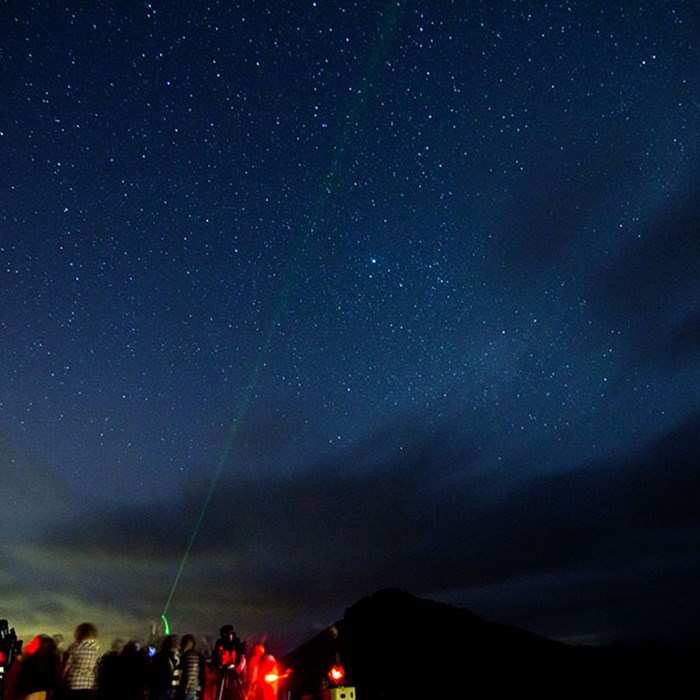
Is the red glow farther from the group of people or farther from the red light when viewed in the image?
the red light

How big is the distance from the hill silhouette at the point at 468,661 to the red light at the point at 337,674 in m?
55.3

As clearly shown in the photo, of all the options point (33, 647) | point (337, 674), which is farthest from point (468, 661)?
point (33, 647)

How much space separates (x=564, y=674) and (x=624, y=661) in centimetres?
3796

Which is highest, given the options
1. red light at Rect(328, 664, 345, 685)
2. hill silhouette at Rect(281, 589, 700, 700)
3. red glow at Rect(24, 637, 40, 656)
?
hill silhouette at Rect(281, 589, 700, 700)

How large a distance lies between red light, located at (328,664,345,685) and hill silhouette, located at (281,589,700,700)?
55.3m

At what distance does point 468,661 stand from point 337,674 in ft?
397

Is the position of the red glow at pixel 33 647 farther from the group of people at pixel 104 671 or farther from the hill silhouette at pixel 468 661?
the hill silhouette at pixel 468 661

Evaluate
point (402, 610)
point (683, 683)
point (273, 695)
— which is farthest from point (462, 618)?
point (273, 695)

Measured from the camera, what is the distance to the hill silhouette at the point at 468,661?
82.6m

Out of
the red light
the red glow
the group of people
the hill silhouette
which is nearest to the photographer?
the group of people

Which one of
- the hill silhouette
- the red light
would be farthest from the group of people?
the hill silhouette

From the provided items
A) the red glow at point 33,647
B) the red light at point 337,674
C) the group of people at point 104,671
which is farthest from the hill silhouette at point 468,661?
the red glow at point 33,647

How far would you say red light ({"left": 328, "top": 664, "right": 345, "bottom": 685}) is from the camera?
9383 mm

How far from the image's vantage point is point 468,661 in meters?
115
